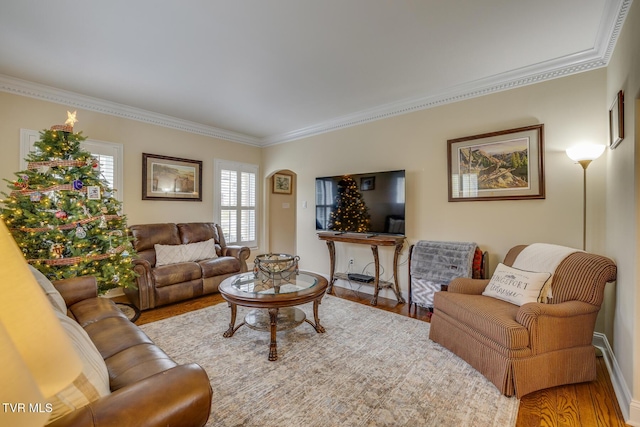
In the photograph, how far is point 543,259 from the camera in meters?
2.41

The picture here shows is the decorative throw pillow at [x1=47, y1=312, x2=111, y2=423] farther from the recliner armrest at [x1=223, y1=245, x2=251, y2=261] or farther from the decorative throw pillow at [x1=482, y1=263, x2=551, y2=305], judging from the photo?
the recliner armrest at [x1=223, y1=245, x2=251, y2=261]

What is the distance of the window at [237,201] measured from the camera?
527 cm

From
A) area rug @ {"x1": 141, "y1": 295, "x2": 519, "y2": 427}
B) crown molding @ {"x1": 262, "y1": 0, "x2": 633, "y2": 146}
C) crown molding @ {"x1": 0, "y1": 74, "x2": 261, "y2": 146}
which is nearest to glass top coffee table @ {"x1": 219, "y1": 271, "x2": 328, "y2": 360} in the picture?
area rug @ {"x1": 141, "y1": 295, "x2": 519, "y2": 427}

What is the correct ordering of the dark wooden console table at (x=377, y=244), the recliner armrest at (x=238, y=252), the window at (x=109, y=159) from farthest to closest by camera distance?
the recliner armrest at (x=238, y=252) < the window at (x=109, y=159) < the dark wooden console table at (x=377, y=244)

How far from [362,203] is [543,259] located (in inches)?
85.5

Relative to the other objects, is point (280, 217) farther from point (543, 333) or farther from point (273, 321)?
point (543, 333)

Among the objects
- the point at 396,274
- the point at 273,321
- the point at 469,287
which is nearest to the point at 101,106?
the point at 273,321

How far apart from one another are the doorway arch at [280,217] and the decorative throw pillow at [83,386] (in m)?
4.82

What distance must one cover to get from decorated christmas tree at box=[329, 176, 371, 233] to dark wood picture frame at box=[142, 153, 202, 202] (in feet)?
7.85

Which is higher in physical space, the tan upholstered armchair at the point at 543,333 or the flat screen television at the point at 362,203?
the flat screen television at the point at 362,203

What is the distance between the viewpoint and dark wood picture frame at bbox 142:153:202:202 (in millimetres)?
4348

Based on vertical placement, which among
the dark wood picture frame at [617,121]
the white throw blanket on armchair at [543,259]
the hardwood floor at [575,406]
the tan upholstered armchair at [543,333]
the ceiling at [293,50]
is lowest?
the hardwood floor at [575,406]

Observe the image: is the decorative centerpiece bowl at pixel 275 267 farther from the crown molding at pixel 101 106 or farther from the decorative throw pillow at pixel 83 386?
the crown molding at pixel 101 106

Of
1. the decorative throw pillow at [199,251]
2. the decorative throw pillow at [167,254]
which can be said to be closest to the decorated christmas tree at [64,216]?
the decorative throw pillow at [167,254]
